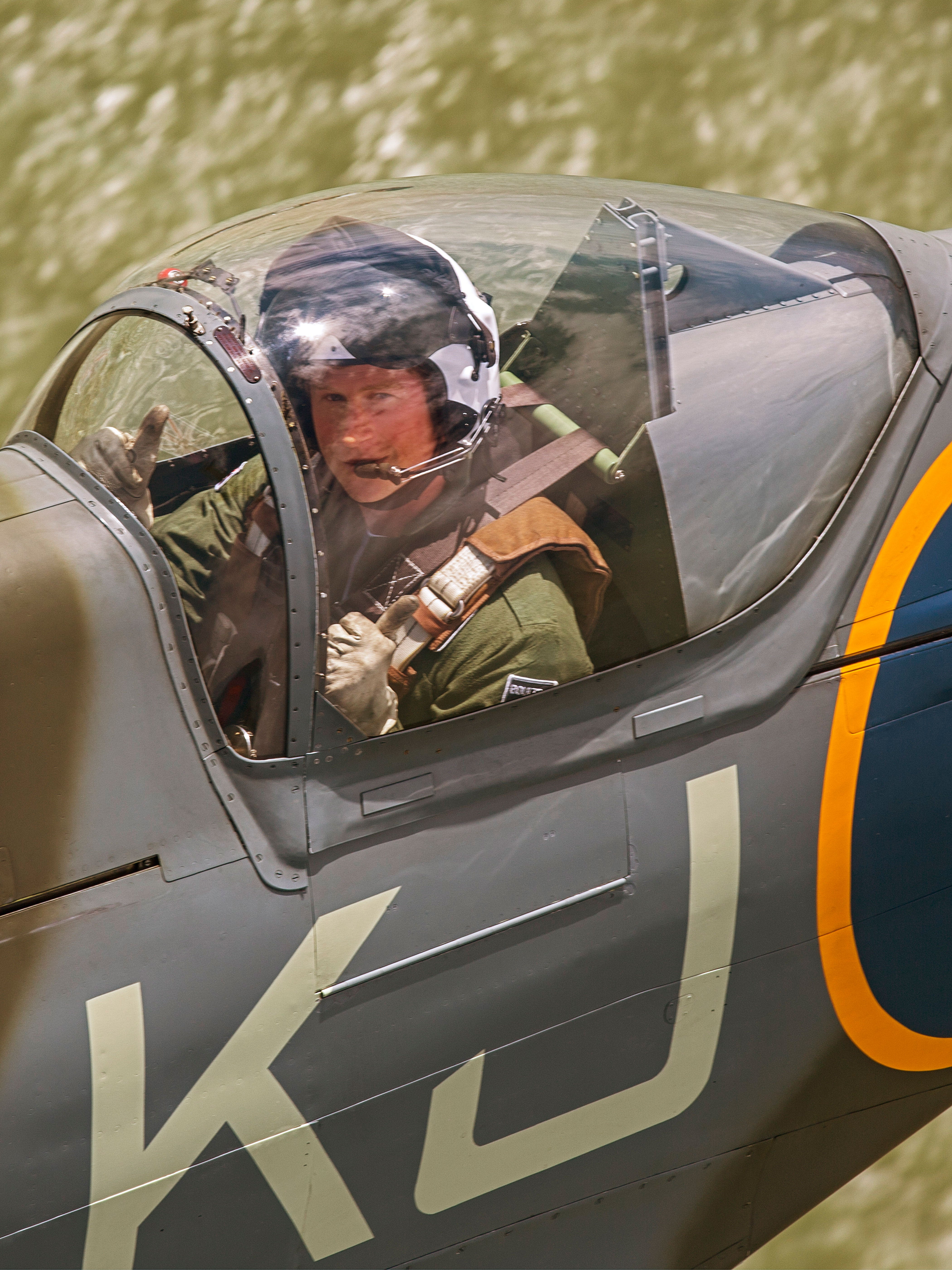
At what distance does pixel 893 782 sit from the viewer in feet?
7.34

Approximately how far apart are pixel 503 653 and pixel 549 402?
0.47 meters

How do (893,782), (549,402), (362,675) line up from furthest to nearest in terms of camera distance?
(893,782), (549,402), (362,675)

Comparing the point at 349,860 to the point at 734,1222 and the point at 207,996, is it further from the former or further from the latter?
the point at 734,1222

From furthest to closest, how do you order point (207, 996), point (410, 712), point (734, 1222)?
point (734, 1222), point (410, 712), point (207, 996)

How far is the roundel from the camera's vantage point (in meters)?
2.21

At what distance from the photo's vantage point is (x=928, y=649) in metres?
2.26

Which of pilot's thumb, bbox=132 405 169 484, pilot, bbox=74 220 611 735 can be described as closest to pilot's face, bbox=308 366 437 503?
Result: pilot, bbox=74 220 611 735

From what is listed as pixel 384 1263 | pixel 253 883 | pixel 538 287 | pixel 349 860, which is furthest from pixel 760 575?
pixel 384 1263

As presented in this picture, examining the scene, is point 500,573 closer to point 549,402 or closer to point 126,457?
Answer: point 549,402

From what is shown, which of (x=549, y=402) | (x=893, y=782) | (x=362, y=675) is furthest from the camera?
(x=893, y=782)

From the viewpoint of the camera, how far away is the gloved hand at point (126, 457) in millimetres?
2094

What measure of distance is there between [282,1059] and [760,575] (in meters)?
1.19

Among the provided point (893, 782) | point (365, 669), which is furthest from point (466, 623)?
point (893, 782)

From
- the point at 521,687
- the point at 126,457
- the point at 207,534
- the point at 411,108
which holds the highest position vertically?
the point at 411,108
